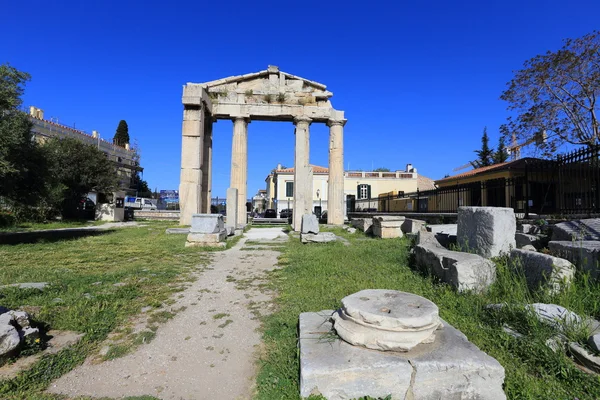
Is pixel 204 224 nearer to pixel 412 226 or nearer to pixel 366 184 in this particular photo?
pixel 412 226

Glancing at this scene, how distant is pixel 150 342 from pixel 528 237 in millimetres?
6073

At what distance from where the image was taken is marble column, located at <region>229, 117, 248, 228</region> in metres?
17.1

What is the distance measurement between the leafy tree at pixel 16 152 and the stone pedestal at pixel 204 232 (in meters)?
4.80

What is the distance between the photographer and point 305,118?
17.3 m

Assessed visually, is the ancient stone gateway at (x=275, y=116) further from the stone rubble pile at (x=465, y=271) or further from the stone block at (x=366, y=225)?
the stone rubble pile at (x=465, y=271)

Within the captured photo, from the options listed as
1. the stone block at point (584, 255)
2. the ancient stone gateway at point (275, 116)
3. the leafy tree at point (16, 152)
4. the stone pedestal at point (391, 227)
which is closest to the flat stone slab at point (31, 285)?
the leafy tree at point (16, 152)

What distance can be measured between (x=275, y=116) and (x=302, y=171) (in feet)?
11.1

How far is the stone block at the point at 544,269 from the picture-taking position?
3597 millimetres

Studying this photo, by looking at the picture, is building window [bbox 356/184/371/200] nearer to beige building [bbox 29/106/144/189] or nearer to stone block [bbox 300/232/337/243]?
beige building [bbox 29/106/144/189]

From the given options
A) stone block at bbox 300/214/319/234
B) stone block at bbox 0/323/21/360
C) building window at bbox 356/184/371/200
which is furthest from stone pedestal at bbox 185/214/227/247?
building window at bbox 356/184/371/200

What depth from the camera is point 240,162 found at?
1712 centimetres

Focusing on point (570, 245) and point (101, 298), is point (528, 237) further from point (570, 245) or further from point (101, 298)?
point (101, 298)

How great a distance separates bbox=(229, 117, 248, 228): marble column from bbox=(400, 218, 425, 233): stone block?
29.0ft

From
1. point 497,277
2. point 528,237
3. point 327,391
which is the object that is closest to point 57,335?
point 327,391
